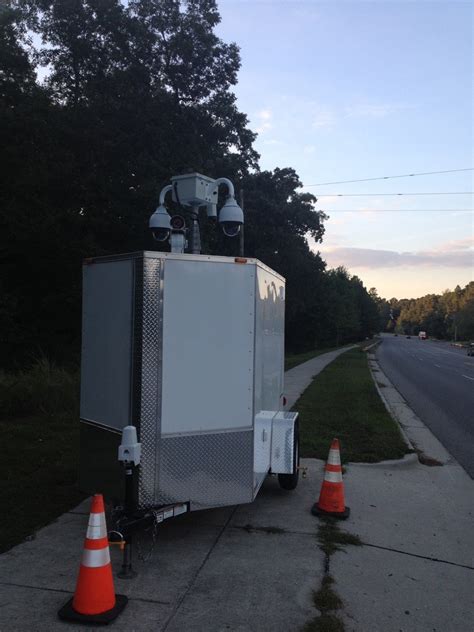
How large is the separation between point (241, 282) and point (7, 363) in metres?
17.3

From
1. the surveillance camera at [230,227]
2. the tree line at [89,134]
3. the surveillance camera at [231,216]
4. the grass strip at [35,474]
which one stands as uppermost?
the tree line at [89,134]

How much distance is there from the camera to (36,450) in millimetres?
7355

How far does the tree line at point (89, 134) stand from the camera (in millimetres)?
20266

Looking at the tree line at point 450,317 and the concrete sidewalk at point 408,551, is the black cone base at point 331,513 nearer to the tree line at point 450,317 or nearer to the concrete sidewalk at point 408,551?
the concrete sidewalk at point 408,551

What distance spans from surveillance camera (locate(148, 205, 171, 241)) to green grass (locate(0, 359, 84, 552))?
321 cm

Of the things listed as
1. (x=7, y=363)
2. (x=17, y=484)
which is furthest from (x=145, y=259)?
(x=7, y=363)

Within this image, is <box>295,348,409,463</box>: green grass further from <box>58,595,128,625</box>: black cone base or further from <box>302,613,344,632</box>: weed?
<box>58,595,128,625</box>: black cone base

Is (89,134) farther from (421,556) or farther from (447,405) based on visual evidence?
(421,556)

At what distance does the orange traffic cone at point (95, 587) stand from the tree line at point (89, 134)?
56.2 ft

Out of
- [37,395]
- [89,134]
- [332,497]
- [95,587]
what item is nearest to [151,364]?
[95,587]

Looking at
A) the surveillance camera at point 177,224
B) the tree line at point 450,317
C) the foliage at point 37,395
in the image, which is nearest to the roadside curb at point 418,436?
the surveillance camera at point 177,224

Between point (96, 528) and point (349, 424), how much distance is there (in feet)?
23.7

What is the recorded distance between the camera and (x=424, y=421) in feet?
37.7

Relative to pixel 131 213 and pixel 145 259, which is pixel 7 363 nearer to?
pixel 131 213
